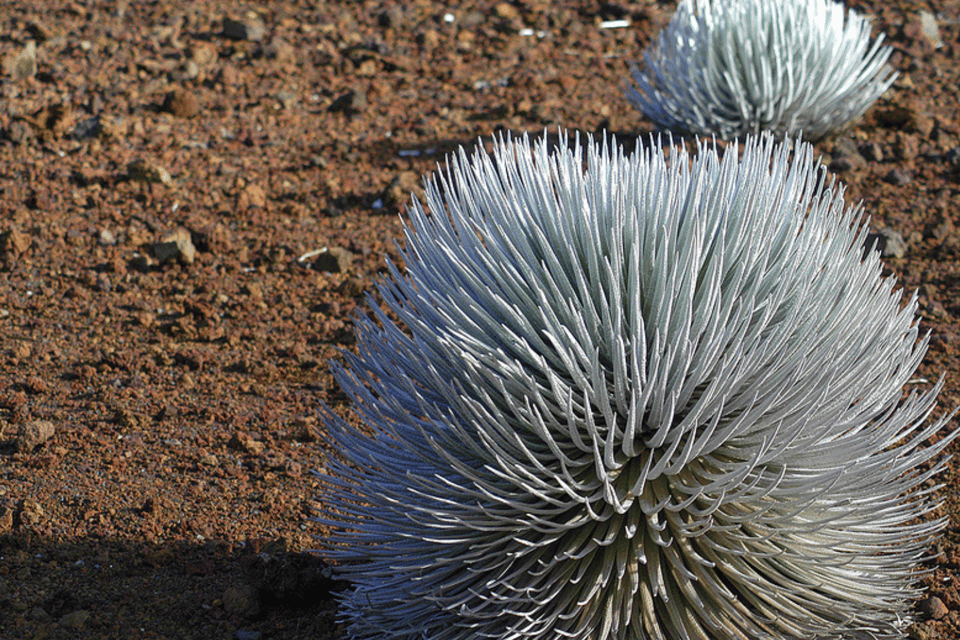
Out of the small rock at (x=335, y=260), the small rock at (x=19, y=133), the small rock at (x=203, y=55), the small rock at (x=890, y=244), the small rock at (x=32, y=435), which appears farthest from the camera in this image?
the small rock at (x=203, y=55)

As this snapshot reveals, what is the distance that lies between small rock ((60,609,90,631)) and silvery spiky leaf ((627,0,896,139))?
327 centimetres

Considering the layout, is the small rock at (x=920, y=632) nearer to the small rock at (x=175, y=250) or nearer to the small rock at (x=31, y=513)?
the small rock at (x=31, y=513)

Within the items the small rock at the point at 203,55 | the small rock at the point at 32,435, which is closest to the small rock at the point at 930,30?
the small rock at the point at 203,55

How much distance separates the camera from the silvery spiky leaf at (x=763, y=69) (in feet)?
15.6

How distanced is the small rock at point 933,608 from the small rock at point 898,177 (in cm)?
260

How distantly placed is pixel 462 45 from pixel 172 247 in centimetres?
256

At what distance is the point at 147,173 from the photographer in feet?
16.1

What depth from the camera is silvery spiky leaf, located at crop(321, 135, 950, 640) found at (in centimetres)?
197

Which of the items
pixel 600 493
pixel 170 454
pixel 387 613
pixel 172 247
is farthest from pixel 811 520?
pixel 172 247

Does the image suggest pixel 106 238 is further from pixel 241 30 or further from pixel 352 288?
pixel 241 30

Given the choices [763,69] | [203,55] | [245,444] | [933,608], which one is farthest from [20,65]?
[933,608]

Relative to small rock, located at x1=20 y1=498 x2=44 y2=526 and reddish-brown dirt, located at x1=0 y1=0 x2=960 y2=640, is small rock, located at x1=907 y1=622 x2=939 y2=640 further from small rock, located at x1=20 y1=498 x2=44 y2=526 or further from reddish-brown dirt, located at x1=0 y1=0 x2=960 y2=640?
small rock, located at x1=20 y1=498 x2=44 y2=526

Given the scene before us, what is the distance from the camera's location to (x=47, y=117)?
5.31m

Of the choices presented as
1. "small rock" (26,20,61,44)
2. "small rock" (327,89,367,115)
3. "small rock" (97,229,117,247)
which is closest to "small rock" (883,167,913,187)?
"small rock" (327,89,367,115)
